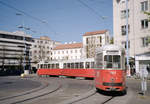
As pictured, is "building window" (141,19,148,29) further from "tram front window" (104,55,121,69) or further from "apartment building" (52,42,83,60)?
"apartment building" (52,42,83,60)

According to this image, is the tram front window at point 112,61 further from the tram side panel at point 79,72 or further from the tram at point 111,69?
the tram side panel at point 79,72

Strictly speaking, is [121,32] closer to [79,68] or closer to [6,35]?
[79,68]

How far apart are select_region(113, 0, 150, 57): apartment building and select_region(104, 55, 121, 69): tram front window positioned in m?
19.9

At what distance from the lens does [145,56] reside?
96.5 ft

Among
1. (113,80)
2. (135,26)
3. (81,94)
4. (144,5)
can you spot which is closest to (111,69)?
(113,80)

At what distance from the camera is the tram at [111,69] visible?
10609mm

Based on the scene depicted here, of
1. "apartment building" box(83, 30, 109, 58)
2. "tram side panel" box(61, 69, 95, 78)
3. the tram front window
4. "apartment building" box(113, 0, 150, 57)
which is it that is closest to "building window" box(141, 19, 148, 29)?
"apartment building" box(113, 0, 150, 57)

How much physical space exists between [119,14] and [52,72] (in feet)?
52.4

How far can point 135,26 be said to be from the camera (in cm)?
3159

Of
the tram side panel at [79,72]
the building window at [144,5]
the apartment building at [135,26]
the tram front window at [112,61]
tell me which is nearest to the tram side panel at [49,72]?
the tram side panel at [79,72]

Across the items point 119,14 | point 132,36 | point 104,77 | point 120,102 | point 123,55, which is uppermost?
point 119,14

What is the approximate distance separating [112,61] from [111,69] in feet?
1.62

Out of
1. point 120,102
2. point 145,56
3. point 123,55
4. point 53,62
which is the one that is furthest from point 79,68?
point 120,102

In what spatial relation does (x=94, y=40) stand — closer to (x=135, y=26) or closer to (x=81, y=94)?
(x=135, y=26)
